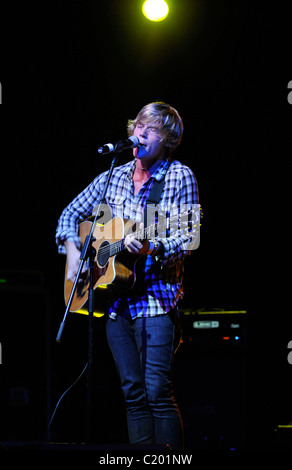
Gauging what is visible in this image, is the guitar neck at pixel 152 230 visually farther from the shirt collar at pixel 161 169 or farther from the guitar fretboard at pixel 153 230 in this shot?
the shirt collar at pixel 161 169

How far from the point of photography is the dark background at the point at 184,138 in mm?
4141

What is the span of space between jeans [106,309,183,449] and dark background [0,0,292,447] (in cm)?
188

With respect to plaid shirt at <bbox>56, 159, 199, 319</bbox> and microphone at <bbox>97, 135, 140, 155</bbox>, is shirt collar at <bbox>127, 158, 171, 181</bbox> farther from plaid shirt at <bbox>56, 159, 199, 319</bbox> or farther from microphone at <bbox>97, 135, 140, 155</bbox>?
microphone at <bbox>97, 135, 140, 155</bbox>

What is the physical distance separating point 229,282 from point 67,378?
187cm

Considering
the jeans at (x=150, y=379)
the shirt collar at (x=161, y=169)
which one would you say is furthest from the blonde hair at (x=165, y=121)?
the jeans at (x=150, y=379)

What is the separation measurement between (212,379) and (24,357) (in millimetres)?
1763

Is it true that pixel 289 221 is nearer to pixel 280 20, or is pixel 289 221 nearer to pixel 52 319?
pixel 280 20

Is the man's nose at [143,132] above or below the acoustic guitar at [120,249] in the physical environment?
above

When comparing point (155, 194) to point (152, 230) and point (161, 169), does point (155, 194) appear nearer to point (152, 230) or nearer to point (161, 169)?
point (161, 169)

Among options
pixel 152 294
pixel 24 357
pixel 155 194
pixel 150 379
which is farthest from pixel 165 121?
pixel 24 357

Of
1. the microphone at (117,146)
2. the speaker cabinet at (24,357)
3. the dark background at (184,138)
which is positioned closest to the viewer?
the microphone at (117,146)

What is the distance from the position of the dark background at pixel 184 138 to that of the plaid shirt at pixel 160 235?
68.2 inches

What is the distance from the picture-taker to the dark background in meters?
4.14

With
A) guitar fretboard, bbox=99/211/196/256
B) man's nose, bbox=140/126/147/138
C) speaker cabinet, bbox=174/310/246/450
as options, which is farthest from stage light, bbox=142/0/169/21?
speaker cabinet, bbox=174/310/246/450
